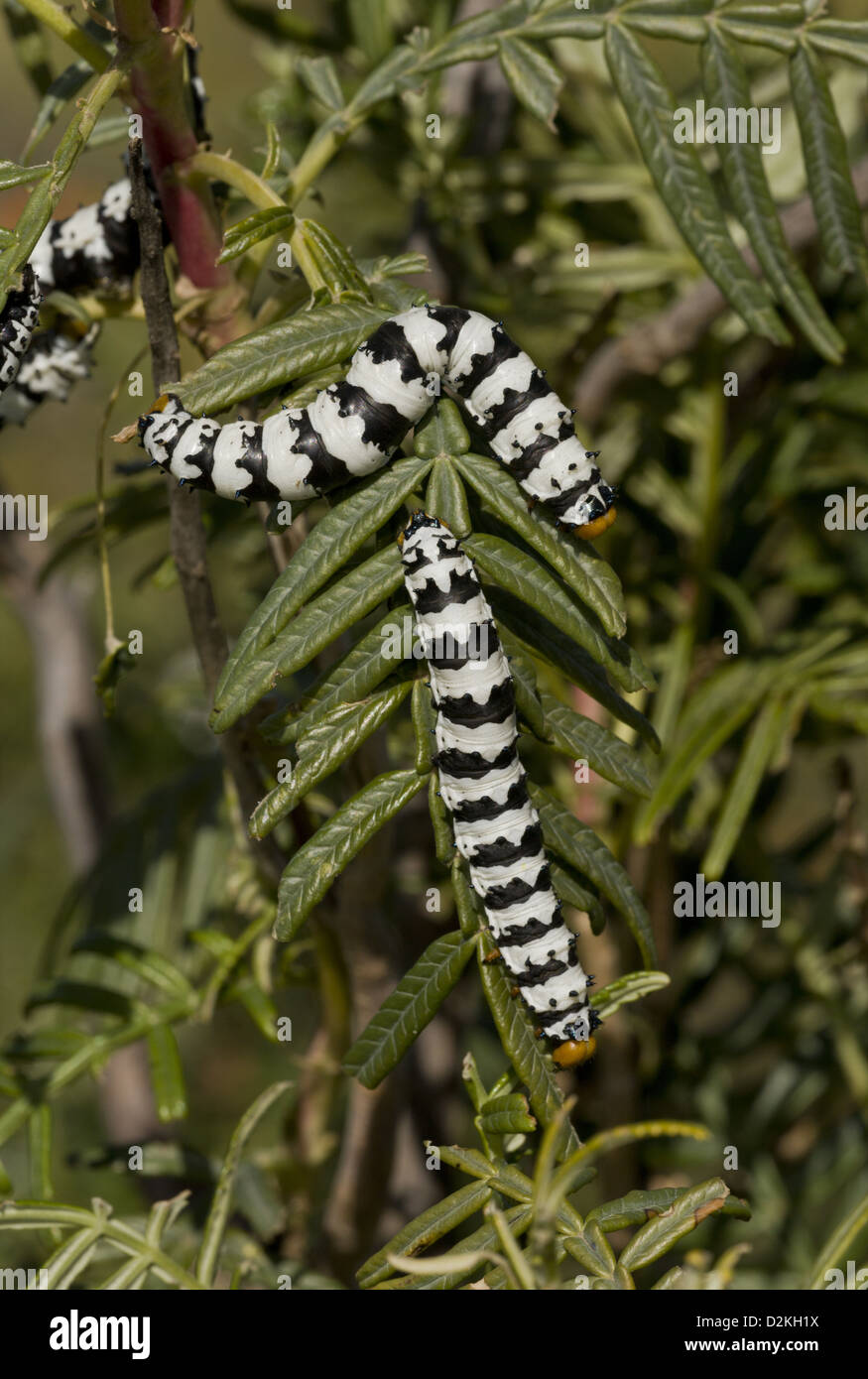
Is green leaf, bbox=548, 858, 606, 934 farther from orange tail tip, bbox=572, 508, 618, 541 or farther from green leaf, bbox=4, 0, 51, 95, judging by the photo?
green leaf, bbox=4, 0, 51, 95

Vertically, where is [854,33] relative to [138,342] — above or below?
below

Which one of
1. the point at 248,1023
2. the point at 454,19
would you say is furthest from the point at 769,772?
the point at 248,1023

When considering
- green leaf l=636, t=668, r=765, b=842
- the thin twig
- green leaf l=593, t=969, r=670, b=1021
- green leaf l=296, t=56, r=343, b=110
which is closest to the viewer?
the thin twig

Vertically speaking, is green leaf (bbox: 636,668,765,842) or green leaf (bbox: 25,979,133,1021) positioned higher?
green leaf (bbox: 636,668,765,842)

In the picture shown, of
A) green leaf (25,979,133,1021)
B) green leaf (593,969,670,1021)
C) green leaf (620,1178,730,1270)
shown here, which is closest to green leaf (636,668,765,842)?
green leaf (593,969,670,1021)

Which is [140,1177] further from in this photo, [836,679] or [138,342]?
[138,342]

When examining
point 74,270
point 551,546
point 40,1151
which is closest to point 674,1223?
point 551,546
